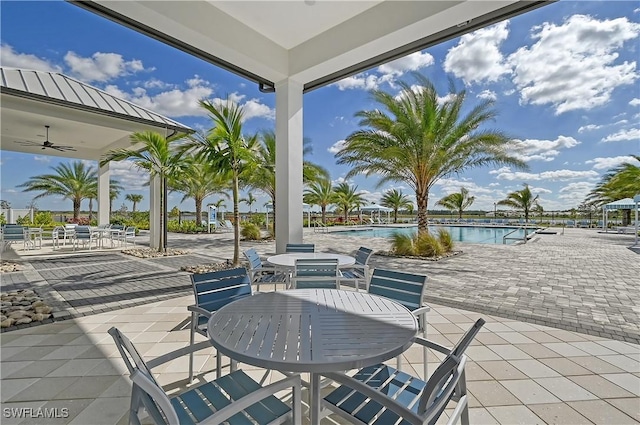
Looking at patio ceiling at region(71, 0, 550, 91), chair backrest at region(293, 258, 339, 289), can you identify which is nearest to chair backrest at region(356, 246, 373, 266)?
chair backrest at region(293, 258, 339, 289)

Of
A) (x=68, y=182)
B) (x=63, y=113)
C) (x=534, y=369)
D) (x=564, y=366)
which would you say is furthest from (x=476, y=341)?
(x=68, y=182)

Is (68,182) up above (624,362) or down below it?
above

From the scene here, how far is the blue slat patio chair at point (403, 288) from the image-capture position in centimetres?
232

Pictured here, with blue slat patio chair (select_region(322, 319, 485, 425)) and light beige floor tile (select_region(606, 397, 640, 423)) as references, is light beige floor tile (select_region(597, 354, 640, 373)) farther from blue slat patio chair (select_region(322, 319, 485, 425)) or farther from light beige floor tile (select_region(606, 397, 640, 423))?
blue slat patio chair (select_region(322, 319, 485, 425))

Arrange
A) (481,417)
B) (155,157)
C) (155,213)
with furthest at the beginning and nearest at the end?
(155,213) → (155,157) → (481,417)

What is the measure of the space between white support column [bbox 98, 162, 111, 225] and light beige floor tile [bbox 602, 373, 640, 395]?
50.1 feet

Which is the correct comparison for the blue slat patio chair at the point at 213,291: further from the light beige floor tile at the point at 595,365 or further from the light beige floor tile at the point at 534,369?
the light beige floor tile at the point at 595,365

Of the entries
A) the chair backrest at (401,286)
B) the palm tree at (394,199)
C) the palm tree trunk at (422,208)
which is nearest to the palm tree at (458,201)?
the palm tree at (394,199)

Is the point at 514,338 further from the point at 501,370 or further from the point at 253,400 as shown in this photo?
the point at 253,400

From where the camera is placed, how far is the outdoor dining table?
1226mm

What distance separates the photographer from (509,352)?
2.73 meters

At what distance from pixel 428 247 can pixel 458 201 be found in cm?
2399

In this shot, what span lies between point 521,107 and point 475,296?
21.6m

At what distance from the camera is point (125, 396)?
2.06 m
